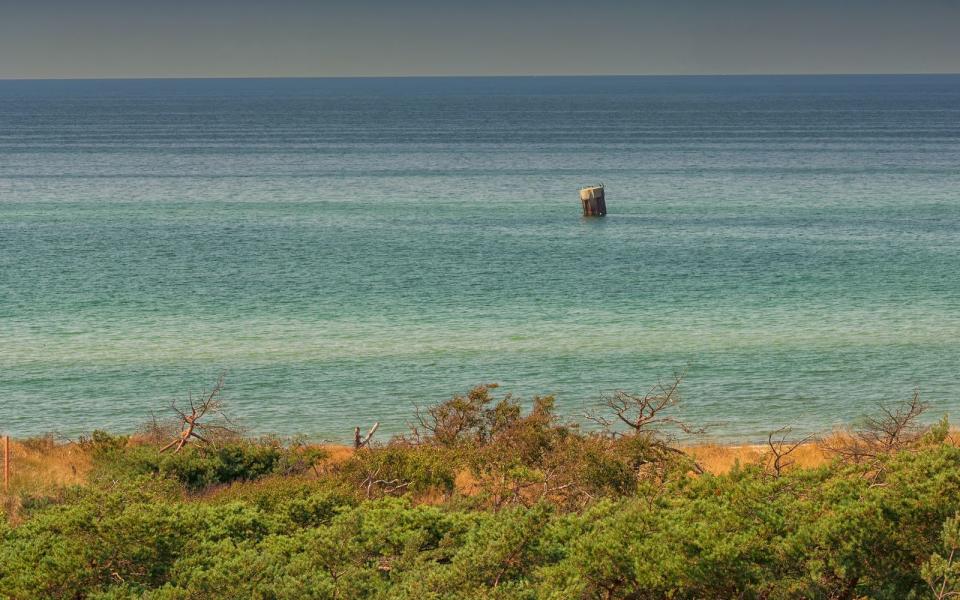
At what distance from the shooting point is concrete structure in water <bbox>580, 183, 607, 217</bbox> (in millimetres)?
68000

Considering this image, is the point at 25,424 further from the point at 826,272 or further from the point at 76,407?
the point at 826,272

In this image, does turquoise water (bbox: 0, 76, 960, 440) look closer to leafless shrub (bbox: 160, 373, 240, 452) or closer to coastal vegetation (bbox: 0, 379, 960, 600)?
leafless shrub (bbox: 160, 373, 240, 452)

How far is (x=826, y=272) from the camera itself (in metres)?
50.2

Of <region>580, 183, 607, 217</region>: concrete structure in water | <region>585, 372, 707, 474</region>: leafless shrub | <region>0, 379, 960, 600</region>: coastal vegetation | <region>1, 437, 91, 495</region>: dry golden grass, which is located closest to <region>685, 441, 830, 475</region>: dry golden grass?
<region>585, 372, 707, 474</region>: leafless shrub

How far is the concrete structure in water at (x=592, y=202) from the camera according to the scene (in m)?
68.0

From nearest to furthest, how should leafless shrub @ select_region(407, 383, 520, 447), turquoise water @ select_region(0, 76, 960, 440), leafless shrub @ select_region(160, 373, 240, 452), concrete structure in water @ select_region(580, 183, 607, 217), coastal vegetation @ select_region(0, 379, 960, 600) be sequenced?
coastal vegetation @ select_region(0, 379, 960, 600) < leafless shrub @ select_region(160, 373, 240, 452) < leafless shrub @ select_region(407, 383, 520, 447) < turquoise water @ select_region(0, 76, 960, 440) < concrete structure in water @ select_region(580, 183, 607, 217)

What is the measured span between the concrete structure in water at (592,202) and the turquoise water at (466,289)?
2.42 feet

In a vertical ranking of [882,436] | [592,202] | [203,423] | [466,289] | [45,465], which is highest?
[592,202]

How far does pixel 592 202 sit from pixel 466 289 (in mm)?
22666

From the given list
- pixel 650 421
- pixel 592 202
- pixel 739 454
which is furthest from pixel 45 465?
pixel 592 202

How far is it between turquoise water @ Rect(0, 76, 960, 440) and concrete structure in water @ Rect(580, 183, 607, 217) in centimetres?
74

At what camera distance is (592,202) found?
68125 millimetres

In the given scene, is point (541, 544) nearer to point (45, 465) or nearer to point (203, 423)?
point (45, 465)

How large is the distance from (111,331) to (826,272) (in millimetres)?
29231
